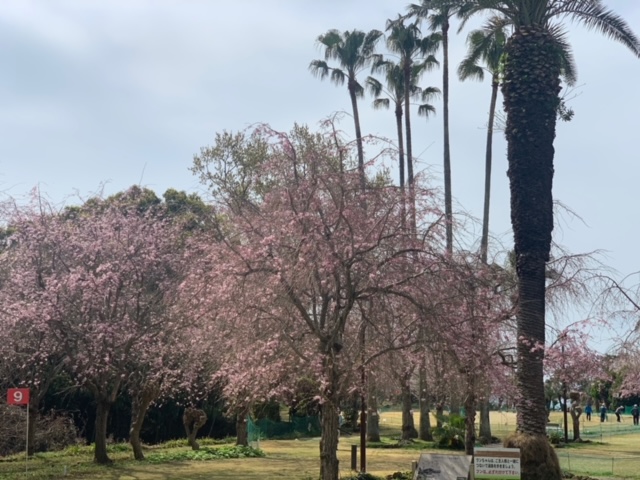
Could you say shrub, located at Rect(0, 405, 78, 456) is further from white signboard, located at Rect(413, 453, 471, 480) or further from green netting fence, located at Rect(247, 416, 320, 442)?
white signboard, located at Rect(413, 453, 471, 480)

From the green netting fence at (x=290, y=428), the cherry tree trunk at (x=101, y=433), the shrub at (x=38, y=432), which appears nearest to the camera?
the cherry tree trunk at (x=101, y=433)

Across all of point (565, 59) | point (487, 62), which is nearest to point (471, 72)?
point (487, 62)

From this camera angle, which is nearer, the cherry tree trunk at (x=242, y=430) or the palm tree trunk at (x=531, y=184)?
the palm tree trunk at (x=531, y=184)

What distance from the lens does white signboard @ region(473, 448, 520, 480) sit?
14234 mm

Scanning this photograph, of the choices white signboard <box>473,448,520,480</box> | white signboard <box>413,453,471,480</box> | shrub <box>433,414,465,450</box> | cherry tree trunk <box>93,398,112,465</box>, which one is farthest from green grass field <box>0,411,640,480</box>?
white signboard <box>473,448,520,480</box>

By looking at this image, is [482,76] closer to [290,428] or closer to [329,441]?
[290,428]

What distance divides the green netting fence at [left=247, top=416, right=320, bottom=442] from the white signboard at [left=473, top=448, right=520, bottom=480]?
20557 millimetres

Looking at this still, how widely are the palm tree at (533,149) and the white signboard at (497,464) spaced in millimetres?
2275

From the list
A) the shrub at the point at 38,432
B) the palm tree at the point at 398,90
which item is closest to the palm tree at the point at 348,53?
the palm tree at the point at 398,90

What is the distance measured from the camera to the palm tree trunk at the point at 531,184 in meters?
16.9

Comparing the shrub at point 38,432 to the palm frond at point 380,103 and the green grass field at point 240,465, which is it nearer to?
the green grass field at point 240,465

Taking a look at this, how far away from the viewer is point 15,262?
2280 centimetres

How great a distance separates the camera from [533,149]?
1731 centimetres

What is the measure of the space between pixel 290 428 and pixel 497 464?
23.3 metres
